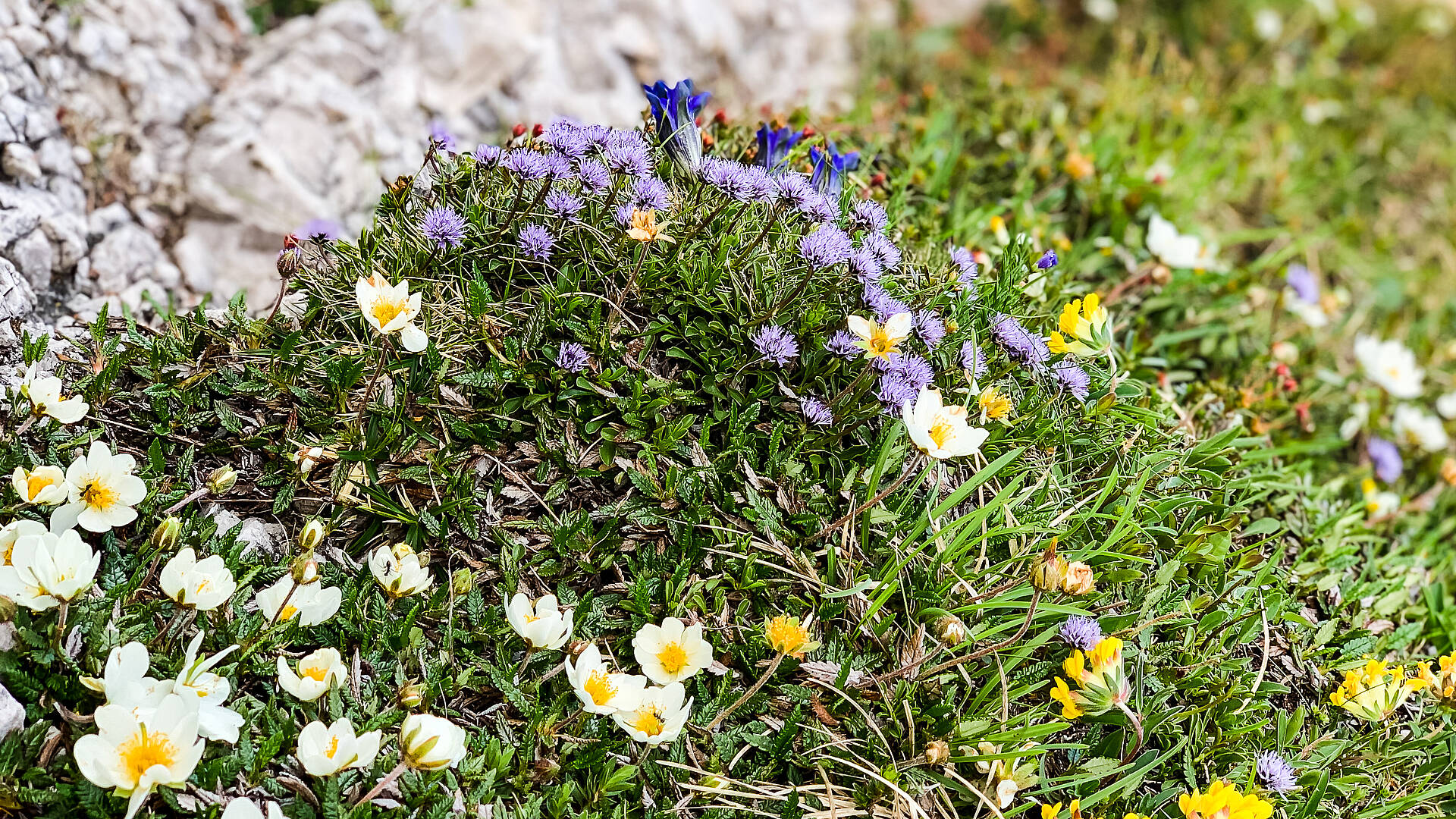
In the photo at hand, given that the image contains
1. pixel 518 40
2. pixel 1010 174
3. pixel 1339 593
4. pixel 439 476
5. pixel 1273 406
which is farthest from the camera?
pixel 518 40

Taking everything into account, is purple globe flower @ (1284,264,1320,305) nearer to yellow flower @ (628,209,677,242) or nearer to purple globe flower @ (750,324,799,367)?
purple globe flower @ (750,324,799,367)

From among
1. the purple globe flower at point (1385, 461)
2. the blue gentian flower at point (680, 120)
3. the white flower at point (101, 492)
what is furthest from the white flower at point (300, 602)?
the purple globe flower at point (1385, 461)

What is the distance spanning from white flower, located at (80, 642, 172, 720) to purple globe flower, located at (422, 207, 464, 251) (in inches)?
39.3

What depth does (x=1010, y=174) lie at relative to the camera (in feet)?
12.6

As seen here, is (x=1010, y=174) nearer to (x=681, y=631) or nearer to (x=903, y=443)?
(x=903, y=443)

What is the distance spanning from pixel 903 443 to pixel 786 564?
38cm

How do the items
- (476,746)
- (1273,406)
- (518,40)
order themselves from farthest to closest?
(518,40) → (1273,406) → (476,746)

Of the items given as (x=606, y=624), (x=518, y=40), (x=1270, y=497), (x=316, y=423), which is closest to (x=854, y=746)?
(x=606, y=624)

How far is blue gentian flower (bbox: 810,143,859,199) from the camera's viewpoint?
249 centimetres

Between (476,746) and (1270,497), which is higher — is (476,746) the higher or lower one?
the lower one

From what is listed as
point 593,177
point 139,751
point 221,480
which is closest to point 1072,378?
point 593,177

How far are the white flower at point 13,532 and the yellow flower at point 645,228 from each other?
120 centimetres

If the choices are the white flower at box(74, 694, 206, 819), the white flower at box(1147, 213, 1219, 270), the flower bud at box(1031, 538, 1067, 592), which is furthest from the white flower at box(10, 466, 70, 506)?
the white flower at box(1147, 213, 1219, 270)

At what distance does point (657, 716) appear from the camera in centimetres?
182
